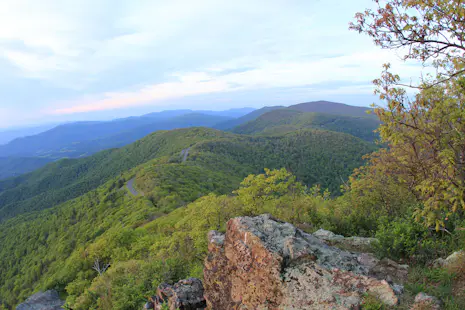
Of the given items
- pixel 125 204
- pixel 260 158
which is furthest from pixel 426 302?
pixel 260 158

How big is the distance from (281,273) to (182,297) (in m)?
4.94

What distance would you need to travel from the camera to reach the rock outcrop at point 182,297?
9.83m

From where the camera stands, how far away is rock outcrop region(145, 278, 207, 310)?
9.83 m

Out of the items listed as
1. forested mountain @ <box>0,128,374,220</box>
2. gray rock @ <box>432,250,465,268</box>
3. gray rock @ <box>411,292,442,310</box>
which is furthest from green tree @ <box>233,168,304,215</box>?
forested mountain @ <box>0,128,374,220</box>

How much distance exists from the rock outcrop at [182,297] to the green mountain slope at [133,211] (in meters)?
3.00

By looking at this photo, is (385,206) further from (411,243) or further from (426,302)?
(426,302)

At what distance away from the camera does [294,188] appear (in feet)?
77.1

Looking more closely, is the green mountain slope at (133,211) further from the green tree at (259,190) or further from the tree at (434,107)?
the tree at (434,107)

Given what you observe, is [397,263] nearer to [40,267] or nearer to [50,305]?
[50,305]

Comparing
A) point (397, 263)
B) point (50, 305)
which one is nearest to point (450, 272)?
point (397, 263)

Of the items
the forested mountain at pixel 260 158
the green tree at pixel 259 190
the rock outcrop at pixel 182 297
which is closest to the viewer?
the rock outcrop at pixel 182 297

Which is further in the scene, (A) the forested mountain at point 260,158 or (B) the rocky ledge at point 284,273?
(A) the forested mountain at point 260,158

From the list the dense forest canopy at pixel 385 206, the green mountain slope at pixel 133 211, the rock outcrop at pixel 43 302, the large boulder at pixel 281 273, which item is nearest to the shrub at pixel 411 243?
the dense forest canopy at pixel 385 206

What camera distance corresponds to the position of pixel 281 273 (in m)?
7.09
